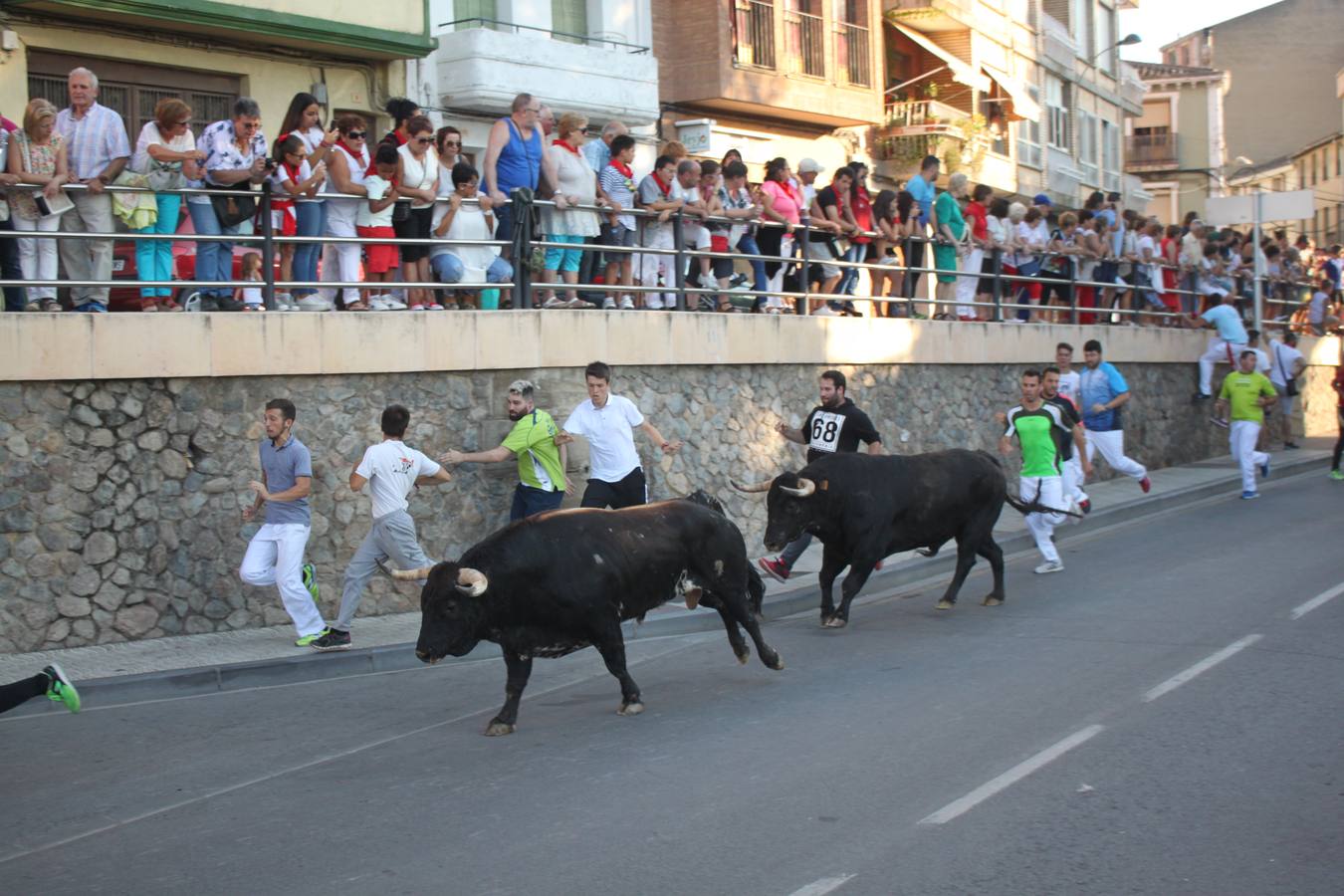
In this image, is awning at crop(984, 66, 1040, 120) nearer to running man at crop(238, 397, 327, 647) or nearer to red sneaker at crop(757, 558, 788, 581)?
red sneaker at crop(757, 558, 788, 581)

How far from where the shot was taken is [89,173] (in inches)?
445

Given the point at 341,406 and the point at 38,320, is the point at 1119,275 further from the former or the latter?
the point at 38,320

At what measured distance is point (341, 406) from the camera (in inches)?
474

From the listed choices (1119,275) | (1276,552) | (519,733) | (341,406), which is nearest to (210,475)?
(341,406)

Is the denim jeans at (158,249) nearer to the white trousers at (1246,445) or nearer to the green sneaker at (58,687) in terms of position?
the green sneaker at (58,687)

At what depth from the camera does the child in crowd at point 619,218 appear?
1448 centimetres

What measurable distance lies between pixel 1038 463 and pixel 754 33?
1375 centimetres

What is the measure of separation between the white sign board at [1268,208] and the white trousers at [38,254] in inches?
811

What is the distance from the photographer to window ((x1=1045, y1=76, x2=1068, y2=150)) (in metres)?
40.5

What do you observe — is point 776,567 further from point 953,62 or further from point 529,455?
point 953,62

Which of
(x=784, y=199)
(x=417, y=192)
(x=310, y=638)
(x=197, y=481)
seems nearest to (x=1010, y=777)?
(x=310, y=638)

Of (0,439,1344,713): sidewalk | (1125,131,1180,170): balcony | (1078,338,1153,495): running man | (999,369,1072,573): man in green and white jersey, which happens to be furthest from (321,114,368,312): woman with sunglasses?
(1125,131,1180,170): balcony

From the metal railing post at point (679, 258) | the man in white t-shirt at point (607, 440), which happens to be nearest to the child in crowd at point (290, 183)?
the man in white t-shirt at point (607, 440)

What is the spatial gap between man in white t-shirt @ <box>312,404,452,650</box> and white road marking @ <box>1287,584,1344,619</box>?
6319mm
